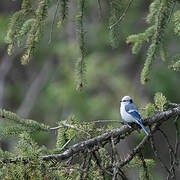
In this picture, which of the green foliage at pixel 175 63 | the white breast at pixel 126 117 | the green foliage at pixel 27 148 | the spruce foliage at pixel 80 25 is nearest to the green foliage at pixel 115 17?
the spruce foliage at pixel 80 25

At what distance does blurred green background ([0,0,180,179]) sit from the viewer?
25.9 ft

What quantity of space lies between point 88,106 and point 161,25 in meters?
4.86

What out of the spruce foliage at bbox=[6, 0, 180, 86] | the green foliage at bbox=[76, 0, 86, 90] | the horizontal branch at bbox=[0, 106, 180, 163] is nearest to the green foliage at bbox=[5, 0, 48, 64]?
the spruce foliage at bbox=[6, 0, 180, 86]

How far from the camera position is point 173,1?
124 inches

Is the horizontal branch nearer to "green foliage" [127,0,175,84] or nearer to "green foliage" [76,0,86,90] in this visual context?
"green foliage" [127,0,175,84]

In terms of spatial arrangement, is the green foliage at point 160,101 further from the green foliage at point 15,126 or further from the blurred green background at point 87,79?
the blurred green background at point 87,79

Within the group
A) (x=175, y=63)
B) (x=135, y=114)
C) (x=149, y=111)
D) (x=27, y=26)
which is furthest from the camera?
(x=135, y=114)

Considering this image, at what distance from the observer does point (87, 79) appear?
26.4ft

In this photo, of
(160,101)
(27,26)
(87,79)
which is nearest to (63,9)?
(27,26)

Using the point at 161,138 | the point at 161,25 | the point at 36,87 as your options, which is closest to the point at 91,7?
the point at 36,87

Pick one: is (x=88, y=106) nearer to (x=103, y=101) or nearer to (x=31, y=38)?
(x=103, y=101)

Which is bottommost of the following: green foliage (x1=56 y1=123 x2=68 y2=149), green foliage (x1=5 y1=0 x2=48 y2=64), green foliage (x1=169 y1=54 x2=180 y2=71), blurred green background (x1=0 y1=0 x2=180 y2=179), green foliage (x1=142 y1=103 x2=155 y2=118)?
green foliage (x1=56 y1=123 x2=68 y2=149)

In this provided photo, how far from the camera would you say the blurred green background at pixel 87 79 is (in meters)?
7.91

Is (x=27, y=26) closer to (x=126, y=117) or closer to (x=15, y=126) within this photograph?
(x=15, y=126)
